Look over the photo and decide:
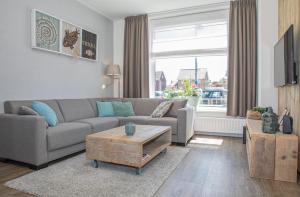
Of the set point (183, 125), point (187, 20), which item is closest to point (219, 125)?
point (183, 125)

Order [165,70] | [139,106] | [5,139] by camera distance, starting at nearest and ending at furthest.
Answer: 1. [5,139]
2. [139,106]
3. [165,70]

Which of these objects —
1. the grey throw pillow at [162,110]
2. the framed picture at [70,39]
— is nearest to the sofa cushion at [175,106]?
the grey throw pillow at [162,110]

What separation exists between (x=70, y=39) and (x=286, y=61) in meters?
3.48

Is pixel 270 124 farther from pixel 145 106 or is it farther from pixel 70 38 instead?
pixel 70 38

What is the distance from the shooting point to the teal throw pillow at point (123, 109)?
435 cm

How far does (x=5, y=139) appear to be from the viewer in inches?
106

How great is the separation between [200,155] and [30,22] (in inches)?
127

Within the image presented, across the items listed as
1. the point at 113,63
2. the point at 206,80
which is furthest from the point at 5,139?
the point at 206,80

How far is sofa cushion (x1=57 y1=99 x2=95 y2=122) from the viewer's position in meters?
3.59

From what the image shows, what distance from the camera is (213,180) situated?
2.25m

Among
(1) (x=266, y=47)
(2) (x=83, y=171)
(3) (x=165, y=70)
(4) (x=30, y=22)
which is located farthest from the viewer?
(3) (x=165, y=70)

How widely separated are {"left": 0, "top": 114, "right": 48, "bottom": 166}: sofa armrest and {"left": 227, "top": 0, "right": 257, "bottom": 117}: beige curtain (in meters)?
3.42

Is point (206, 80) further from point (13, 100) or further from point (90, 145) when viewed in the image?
point (13, 100)

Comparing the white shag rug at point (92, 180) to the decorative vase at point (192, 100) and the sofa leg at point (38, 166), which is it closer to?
the sofa leg at point (38, 166)
